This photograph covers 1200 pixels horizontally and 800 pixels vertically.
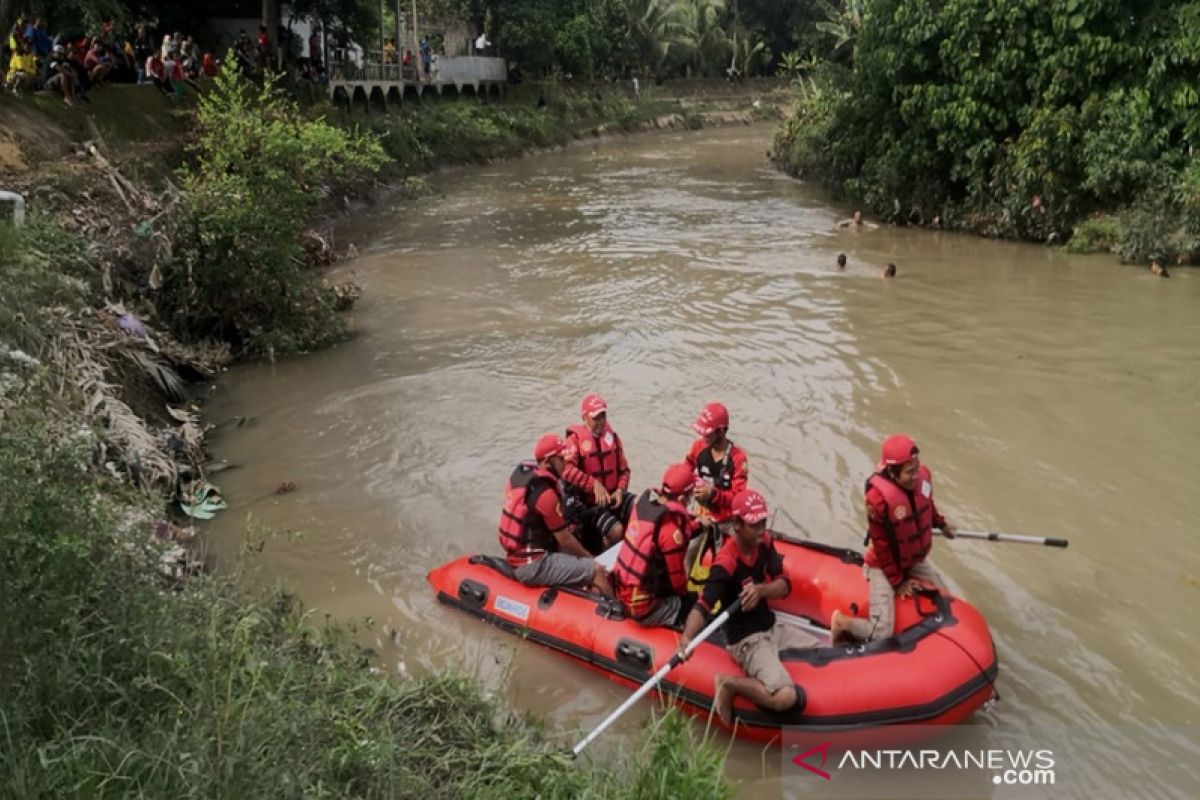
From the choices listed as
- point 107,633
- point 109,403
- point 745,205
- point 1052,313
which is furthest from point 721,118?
point 107,633

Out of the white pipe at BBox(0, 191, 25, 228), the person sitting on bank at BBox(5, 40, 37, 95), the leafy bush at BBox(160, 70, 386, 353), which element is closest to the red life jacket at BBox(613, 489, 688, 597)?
the white pipe at BBox(0, 191, 25, 228)

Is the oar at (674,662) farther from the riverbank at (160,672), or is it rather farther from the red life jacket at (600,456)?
the red life jacket at (600,456)

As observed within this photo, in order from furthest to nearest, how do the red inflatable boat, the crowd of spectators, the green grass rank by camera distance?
the crowd of spectators
the red inflatable boat
the green grass

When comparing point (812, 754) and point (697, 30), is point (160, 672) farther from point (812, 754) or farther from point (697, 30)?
point (697, 30)

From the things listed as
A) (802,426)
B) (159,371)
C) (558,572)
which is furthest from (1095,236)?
(159,371)

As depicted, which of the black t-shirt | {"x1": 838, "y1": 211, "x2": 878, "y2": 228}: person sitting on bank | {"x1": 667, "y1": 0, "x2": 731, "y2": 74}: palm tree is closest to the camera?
the black t-shirt

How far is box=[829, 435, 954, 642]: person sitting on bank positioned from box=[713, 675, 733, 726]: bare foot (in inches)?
31.8

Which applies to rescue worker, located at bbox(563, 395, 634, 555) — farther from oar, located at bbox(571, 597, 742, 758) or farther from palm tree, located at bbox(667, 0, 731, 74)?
palm tree, located at bbox(667, 0, 731, 74)

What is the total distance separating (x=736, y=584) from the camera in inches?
200

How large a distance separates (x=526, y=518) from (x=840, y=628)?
2006 mm

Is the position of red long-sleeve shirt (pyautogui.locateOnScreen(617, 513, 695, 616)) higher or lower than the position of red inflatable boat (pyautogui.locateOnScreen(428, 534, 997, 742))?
higher

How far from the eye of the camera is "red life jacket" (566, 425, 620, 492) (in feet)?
22.1

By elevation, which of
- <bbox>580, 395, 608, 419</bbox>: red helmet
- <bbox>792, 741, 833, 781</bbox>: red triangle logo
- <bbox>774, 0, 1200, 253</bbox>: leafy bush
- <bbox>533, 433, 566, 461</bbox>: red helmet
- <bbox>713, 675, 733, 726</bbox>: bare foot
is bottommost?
<bbox>792, 741, 833, 781</bbox>: red triangle logo

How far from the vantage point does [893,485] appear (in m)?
5.44
